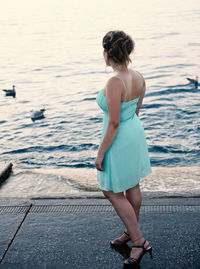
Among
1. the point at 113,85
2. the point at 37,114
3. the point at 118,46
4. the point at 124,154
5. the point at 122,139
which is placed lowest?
the point at 37,114

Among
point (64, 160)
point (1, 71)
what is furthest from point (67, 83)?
point (64, 160)

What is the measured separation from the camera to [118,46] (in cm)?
286

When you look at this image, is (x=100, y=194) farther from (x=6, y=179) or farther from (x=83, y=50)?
(x=83, y=50)

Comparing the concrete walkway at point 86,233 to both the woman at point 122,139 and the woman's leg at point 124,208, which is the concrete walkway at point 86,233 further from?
the woman's leg at point 124,208

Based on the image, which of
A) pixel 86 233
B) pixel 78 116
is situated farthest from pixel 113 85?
pixel 78 116

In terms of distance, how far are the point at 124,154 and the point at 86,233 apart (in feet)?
3.38

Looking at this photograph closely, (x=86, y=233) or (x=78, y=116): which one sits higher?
(x=86, y=233)

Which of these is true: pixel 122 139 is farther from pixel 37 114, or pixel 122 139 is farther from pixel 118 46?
pixel 37 114

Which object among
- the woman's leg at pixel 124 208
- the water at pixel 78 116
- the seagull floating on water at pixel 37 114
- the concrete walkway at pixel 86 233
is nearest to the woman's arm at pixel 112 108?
the woman's leg at pixel 124 208

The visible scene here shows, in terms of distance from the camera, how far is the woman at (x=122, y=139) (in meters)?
2.87

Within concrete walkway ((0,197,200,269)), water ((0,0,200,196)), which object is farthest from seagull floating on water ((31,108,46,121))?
concrete walkway ((0,197,200,269))

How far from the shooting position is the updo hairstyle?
2.86m

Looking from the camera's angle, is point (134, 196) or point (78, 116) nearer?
point (134, 196)

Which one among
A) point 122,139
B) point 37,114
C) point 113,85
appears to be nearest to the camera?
point 113,85
